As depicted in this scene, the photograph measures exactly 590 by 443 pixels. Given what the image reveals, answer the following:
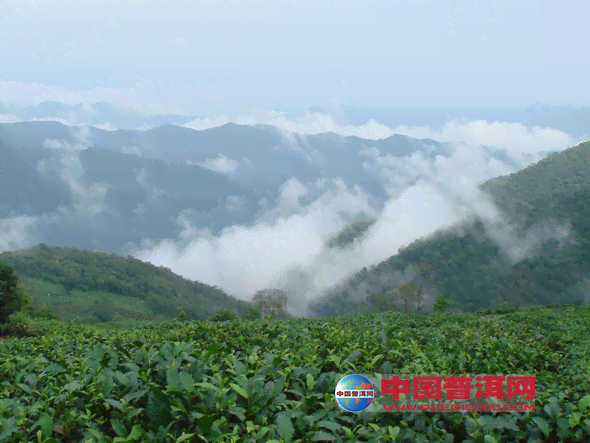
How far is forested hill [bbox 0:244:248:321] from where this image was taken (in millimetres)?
83938

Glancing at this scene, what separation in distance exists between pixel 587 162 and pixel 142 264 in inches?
5116

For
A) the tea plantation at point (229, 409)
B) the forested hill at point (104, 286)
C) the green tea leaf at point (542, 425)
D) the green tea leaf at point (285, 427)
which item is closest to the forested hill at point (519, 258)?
the forested hill at point (104, 286)

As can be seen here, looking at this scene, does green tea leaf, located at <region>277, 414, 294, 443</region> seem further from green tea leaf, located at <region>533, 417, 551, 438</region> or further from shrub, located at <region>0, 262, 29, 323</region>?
shrub, located at <region>0, 262, 29, 323</region>

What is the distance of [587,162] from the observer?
11625 cm

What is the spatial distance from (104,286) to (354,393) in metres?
106

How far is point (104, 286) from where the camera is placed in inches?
3821

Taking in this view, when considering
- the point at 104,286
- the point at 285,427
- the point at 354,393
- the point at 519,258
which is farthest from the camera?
the point at 519,258

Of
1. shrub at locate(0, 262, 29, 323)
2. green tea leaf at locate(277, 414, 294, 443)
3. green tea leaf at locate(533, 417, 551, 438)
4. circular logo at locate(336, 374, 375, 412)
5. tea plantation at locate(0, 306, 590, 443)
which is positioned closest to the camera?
green tea leaf at locate(277, 414, 294, 443)

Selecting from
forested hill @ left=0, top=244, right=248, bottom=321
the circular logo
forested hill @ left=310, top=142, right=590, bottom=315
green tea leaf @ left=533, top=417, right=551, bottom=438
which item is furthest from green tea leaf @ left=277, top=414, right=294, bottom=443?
forested hill @ left=310, top=142, right=590, bottom=315

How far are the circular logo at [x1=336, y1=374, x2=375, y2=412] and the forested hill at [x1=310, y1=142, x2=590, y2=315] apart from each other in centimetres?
8464

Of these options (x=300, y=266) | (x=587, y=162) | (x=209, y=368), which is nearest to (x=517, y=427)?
(x=209, y=368)

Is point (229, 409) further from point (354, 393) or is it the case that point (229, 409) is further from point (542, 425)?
point (542, 425)

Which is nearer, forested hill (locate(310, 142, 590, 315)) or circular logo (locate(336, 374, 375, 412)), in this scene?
circular logo (locate(336, 374, 375, 412))

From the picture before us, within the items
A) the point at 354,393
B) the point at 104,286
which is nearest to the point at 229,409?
the point at 354,393
